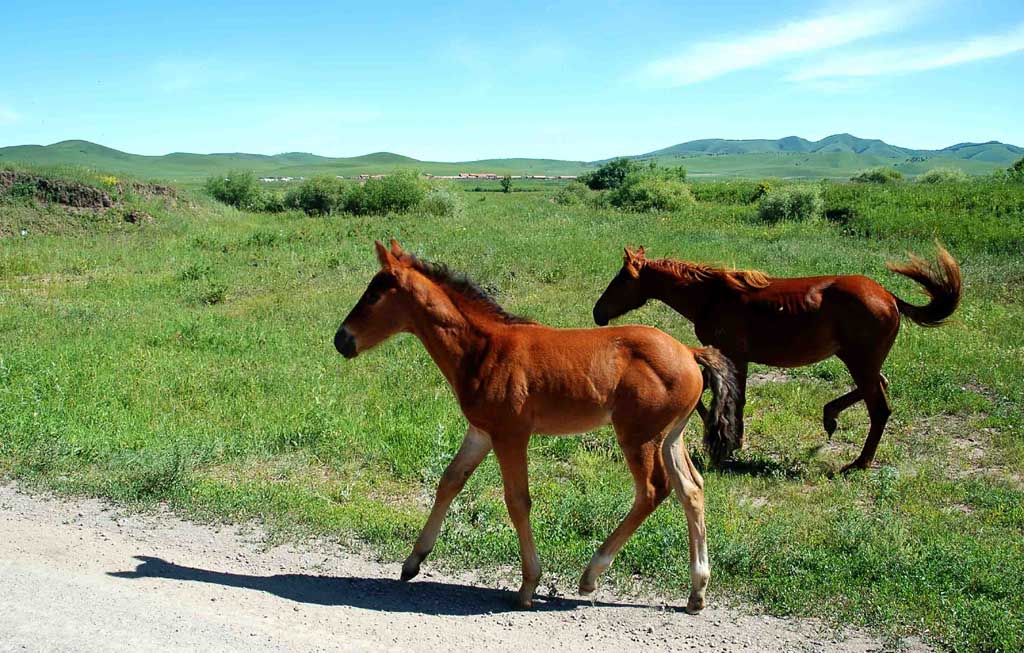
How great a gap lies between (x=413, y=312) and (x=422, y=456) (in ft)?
9.16

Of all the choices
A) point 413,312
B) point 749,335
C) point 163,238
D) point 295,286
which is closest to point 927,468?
point 749,335

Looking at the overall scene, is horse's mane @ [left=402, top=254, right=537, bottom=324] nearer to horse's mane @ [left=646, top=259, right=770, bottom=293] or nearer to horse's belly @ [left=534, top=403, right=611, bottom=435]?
horse's belly @ [left=534, top=403, right=611, bottom=435]

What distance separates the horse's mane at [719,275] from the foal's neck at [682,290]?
0.02 metres

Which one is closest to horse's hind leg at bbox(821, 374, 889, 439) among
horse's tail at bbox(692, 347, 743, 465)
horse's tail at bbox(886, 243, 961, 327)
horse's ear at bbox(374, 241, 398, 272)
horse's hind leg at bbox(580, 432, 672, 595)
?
horse's tail at bbox(886, 243, 961, 327)

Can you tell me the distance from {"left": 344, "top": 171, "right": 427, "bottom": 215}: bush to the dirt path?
28.8 meters

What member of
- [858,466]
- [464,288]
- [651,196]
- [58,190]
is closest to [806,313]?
[858,466]

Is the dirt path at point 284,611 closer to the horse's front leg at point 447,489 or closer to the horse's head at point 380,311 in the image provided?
the horse's front leg at point 447,489

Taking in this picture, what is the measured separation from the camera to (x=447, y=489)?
567cm

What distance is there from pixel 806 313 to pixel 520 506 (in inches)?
198

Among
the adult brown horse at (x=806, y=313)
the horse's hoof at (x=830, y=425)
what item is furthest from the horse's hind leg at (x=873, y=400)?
the horse's hoof at (x=830, y=425)

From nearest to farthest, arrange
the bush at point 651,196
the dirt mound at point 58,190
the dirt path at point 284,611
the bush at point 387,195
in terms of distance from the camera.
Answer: the dirt path at point 284,611 < the dirt mound at point 58,190 < the bush at point 387,195 < the bush at point 651,196

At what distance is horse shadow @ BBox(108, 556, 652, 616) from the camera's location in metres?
5.32

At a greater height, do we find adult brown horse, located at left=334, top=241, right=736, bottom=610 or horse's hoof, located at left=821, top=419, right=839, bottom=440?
adult brown horse, located at left=334, top=241, right=736, bottom=610

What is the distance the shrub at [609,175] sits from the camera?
57.6m
